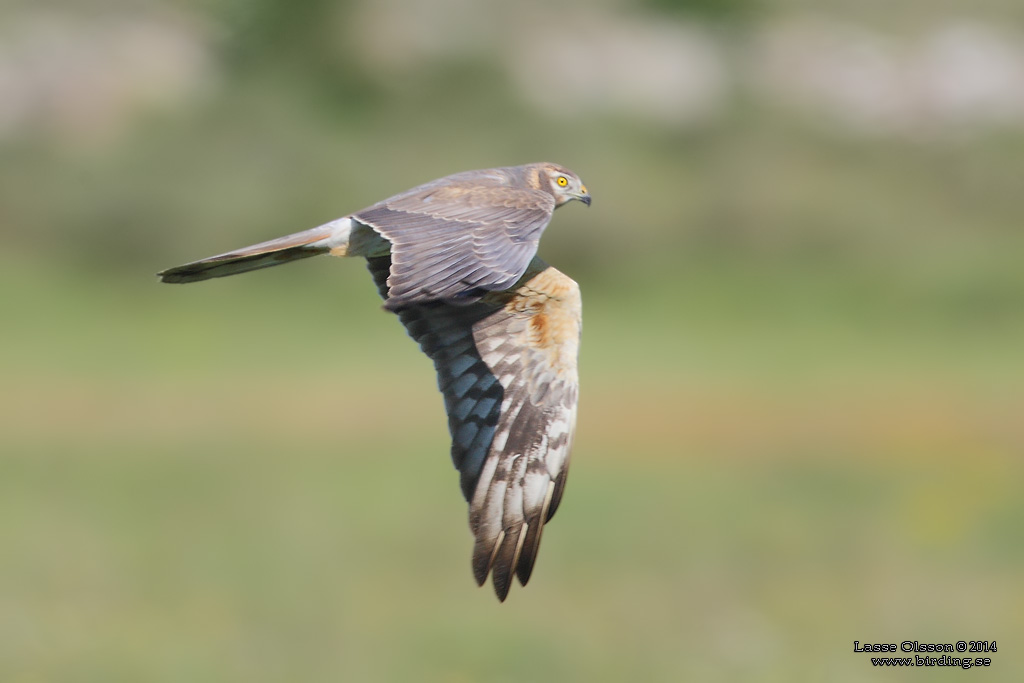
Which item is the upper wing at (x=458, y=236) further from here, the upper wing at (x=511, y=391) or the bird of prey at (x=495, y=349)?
the upper wing at (x=511, y=391)

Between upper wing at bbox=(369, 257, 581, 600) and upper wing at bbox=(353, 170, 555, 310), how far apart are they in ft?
1.52

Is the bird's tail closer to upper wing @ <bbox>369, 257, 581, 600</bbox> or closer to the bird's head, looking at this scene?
upper wing @ <bbox>369, 257, 581, 600</bbox>

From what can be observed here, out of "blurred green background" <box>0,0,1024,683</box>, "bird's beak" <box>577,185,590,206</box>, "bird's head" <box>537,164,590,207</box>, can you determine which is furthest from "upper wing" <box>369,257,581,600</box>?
"blurred green background" <box>0,0,1024,683</box>

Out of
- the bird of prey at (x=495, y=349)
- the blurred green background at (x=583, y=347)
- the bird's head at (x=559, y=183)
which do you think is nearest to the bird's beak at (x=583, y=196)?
the bird's head at (x=559, y=183)

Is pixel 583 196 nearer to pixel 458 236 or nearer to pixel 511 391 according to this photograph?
pixel 511 391

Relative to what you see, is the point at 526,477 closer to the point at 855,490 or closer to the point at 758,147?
the point at 855,490

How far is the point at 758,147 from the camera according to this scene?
2770 cm

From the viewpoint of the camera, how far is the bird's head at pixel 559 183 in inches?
282

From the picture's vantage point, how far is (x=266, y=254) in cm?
Result: 605

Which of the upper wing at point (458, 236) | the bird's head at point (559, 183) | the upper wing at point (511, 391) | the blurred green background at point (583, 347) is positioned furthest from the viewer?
the blurred green background at point (583, 347)

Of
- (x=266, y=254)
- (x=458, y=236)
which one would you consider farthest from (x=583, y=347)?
(x=458, y=236)

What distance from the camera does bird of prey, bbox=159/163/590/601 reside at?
6.09 m

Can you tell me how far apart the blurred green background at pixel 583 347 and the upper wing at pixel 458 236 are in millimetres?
3855

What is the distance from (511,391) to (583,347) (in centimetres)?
1629
